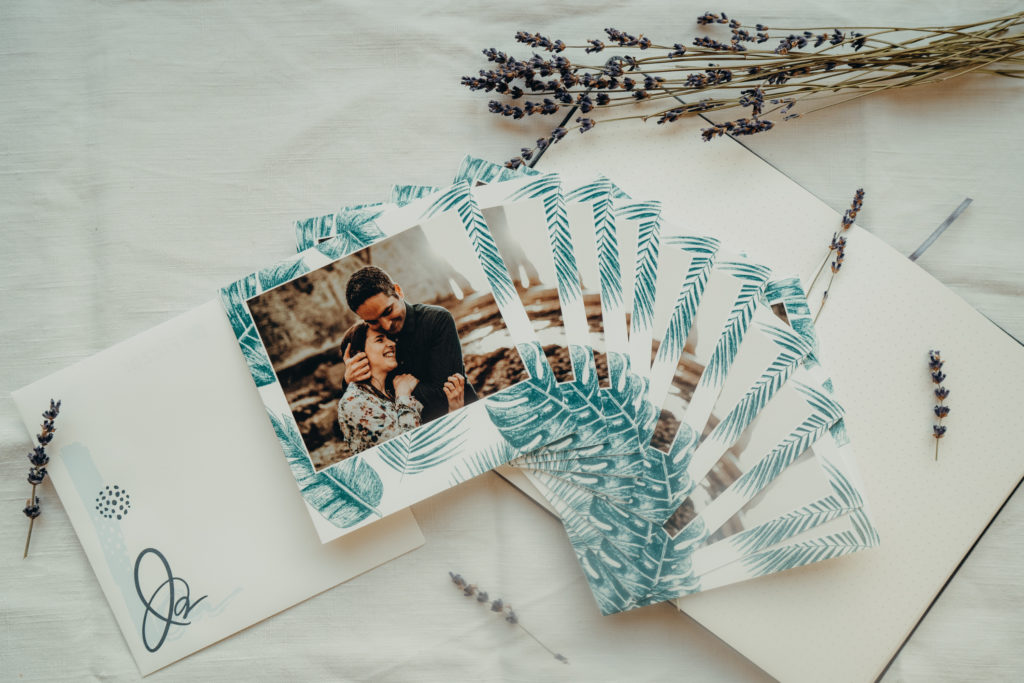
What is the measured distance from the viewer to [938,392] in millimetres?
988

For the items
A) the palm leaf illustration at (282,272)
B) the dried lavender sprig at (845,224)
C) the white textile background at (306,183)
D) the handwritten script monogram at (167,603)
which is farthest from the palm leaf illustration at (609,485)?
the handwritten script monogram at (167,603)

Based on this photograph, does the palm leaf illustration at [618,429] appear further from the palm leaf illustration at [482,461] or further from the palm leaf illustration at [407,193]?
the palm leaf illustration at [407,193]

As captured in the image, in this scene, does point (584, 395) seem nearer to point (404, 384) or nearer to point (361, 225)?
point (404, 384)

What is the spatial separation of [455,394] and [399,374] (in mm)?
92

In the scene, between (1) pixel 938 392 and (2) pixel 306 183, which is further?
(2) pixel 306 183

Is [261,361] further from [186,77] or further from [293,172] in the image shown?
[186,77]

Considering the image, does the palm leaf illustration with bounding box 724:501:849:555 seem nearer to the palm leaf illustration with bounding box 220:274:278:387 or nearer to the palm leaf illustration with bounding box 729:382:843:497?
the palm leaf illustration with bounding box 729:382:843:497

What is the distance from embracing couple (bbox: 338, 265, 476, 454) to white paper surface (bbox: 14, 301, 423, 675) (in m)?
0.15

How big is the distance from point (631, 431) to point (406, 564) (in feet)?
1.38

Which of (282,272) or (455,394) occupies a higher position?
(282,272)

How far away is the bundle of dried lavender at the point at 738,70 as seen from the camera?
1019 mm

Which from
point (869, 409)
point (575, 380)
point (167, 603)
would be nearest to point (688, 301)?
point (575, 380)

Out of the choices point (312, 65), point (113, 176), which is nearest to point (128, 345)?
point (113, 176)

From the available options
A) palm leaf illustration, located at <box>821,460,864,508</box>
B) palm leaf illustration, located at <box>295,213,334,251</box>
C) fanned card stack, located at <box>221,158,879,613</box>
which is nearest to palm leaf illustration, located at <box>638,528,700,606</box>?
fanned card stack, located at <box>221,158,879,613</box>
